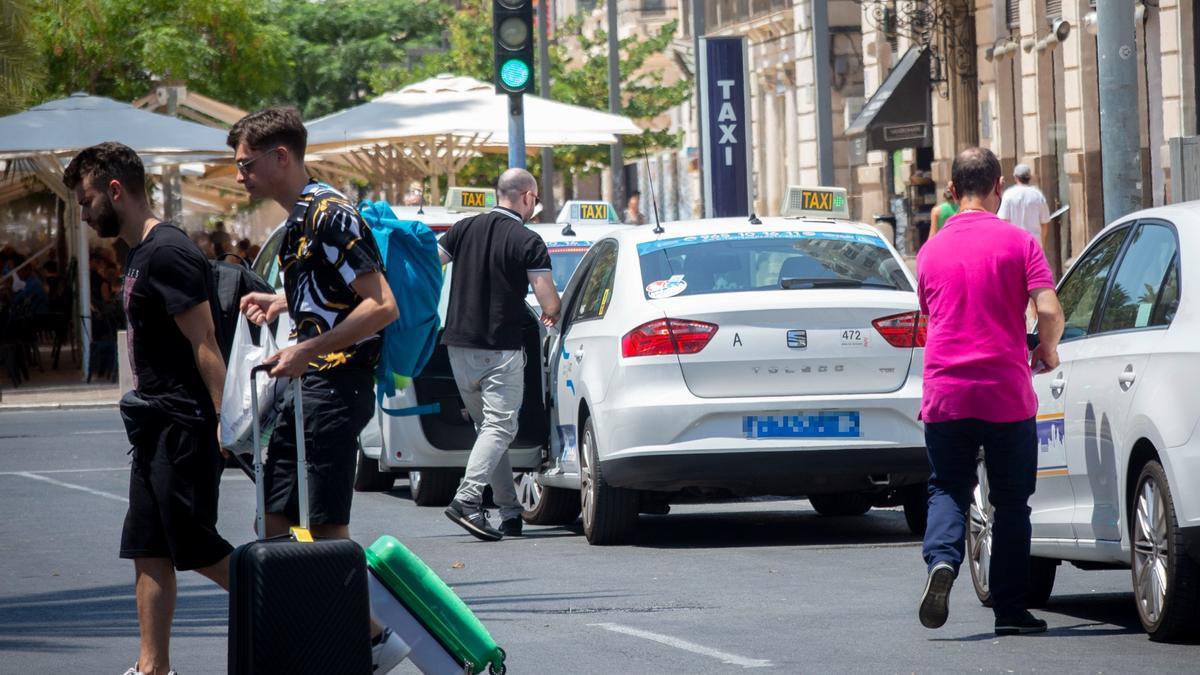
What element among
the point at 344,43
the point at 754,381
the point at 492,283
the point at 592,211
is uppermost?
the point at 344,43

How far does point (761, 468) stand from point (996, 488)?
8.37 ft

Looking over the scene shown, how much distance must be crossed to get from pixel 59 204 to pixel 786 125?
1675cm

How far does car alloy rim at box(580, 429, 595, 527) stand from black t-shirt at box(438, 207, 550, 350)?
0.72m

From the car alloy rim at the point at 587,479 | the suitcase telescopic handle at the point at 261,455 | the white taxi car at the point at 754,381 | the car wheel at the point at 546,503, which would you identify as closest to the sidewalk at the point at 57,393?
the car wheel at the point at 546,503

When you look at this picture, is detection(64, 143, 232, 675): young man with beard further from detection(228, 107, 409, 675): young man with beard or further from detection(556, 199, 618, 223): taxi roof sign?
detection(556, 199, 618, 223): taxi roof sign

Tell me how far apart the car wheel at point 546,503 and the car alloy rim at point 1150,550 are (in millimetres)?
5084

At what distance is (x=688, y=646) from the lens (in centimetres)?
788

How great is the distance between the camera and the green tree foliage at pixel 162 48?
130 feet

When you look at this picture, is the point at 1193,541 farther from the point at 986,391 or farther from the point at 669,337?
the point at 669,337

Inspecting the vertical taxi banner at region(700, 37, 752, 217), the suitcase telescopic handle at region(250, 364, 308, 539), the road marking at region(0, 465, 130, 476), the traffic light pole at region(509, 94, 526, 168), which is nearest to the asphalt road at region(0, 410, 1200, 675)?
the suitcase telescopic handle at region(250, 364, 308, 539)

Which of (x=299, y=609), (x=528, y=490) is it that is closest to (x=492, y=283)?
(x=528, y=490)

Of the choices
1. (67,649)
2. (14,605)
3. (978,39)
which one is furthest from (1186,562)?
(978,39)

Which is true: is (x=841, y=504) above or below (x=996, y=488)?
below

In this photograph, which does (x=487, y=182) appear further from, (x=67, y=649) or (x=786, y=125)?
(x=67, y=649)
